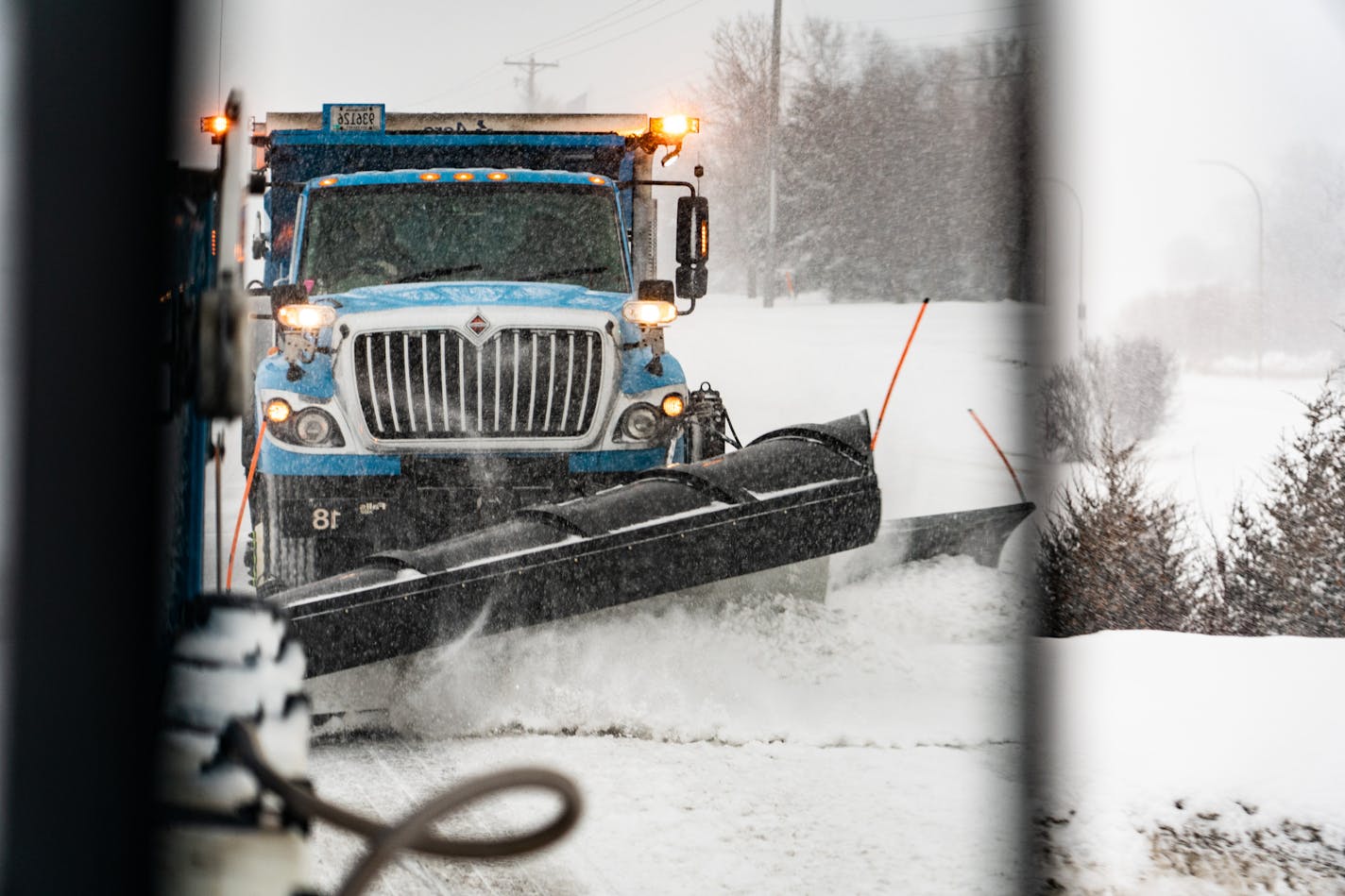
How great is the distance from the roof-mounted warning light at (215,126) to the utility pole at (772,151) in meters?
23.0

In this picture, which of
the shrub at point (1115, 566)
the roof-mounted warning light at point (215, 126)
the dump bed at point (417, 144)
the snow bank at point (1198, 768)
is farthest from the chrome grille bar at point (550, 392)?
the roof-mounted warning light at point (215, 126)

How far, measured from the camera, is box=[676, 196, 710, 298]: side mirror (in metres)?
5.90

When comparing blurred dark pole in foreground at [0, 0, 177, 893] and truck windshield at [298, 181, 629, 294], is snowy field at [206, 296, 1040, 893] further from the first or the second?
truck windshield at [298, 181, 629, 294]

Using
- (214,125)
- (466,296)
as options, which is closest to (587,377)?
(466,296)

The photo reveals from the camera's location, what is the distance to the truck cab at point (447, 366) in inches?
196

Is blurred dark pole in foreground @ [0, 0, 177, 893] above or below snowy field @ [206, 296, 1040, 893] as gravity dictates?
above

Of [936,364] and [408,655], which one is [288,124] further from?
[936,364]

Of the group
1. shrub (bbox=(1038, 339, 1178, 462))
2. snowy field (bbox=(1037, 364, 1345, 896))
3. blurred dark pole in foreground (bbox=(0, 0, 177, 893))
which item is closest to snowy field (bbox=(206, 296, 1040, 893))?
snowy field (bbox=(1037, 364, 1345, 896))

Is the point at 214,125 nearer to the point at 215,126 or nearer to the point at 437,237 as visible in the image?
the point at 215,126

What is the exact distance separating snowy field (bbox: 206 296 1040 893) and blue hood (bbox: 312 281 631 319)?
142 centimetres

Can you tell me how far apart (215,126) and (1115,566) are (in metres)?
6.18

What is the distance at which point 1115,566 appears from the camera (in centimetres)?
694

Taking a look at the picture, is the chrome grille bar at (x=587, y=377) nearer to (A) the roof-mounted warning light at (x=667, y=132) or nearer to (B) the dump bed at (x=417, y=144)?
A: (B) the dump bed at (x=417, y=144)

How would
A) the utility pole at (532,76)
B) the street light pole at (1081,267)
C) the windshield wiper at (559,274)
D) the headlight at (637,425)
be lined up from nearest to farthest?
the headlight at (637,425) < the windshield wiper at (559,274) < the street light pole at (1081,267) < the utility pole at (532,76)
